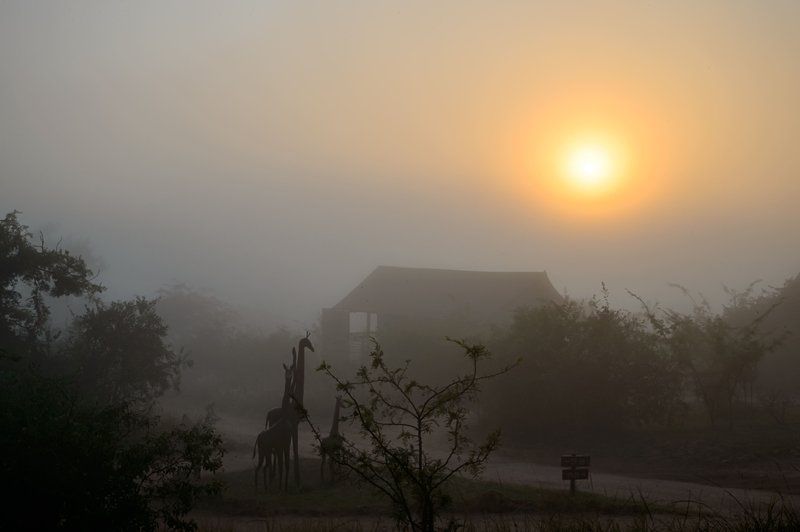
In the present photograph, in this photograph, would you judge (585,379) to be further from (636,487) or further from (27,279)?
(27,279)

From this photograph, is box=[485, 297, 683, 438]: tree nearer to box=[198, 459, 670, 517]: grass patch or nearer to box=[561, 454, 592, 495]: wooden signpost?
box=[198, 459, 670, 517]: grass patch

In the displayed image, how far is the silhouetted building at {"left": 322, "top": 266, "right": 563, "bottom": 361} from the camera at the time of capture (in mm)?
46406

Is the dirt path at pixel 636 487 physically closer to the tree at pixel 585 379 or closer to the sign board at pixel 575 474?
the sign board at pixel 575 474

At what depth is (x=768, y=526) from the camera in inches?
306

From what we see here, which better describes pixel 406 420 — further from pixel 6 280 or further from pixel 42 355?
pixel 6 280

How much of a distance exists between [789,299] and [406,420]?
22.4m

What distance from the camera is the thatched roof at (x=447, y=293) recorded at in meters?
47.0

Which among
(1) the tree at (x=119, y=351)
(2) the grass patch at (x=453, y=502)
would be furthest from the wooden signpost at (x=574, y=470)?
(1) the tree at (x=119, y=351)

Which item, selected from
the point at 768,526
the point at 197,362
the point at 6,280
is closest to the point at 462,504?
the point at 768,526

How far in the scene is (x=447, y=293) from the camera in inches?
1955

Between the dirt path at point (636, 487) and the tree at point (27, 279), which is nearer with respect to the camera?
the dirt path at point (636, 487)

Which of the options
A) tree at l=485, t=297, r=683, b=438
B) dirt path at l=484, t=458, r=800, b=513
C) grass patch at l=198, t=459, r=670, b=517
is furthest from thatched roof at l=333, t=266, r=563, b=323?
grass patch at l=198, t=459, r=670, b=517

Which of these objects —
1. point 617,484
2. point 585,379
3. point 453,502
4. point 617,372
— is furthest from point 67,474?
point 617,372

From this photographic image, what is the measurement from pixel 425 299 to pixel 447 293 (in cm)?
168
